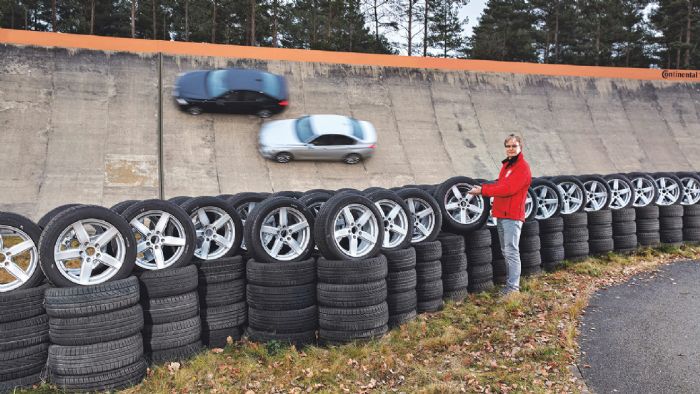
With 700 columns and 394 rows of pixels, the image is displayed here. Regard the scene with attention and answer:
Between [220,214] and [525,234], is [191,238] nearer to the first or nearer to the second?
[220,214]

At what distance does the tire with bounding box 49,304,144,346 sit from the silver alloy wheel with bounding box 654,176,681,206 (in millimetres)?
10570

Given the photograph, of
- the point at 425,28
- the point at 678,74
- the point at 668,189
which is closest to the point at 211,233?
the point at 668,189

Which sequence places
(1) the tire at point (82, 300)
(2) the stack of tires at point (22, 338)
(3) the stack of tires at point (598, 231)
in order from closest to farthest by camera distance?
(1) the tire at point (82, 300) → (2) the stack of tires at point (22, 338) → (3) the stack of tires at point (598, 231)

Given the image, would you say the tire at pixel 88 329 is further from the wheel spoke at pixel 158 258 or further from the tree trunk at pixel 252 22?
the tree trunk at pixel 252 22

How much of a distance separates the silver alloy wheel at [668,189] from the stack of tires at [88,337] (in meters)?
10.6

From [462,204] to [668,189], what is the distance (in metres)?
6.10

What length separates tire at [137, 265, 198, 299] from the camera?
457 centimetres

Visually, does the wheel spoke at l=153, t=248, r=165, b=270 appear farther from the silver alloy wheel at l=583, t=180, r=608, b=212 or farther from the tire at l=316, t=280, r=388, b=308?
the silver alloy wheel at l=583, t=180, r=608, b=212

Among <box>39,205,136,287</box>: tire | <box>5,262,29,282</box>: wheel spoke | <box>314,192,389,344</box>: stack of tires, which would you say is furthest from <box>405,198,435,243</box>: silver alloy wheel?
<box>5,262,29,282</box>: wheel spoke

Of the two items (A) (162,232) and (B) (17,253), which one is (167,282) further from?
(B) (17,253)

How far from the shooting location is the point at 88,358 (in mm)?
4039

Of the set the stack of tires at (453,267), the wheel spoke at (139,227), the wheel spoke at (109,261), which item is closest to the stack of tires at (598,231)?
the stack of tires at (453,267)

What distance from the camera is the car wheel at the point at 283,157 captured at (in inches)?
610

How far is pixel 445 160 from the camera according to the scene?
17.2 metres
